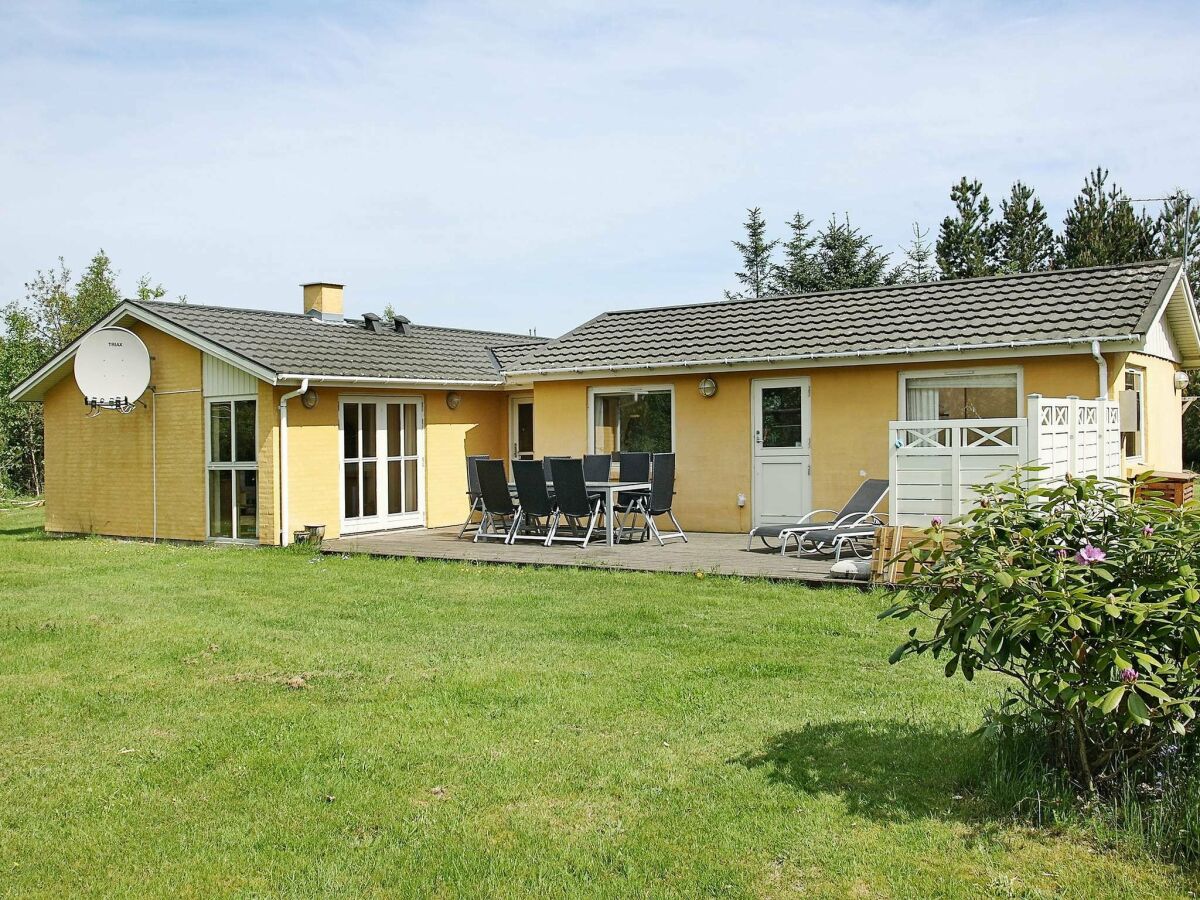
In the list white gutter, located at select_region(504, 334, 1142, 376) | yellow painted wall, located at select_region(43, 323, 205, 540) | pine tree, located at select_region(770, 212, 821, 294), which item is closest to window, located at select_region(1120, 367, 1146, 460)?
white gutter, located at select_region(504, 334, 1142, 376)

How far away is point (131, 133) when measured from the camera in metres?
18.0

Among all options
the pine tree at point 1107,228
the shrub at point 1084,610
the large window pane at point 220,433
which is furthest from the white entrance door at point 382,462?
the pine tree at point 1107,228

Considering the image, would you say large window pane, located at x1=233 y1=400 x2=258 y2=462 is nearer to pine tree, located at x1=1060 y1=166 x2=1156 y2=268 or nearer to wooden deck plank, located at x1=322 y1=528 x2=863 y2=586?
wooden deck plank, located at x1=322 y1=528 x2=863 y2=586

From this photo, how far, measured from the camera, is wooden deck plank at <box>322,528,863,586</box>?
1136cm

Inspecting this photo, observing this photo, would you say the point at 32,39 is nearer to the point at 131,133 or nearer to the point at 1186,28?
the point at 131,133

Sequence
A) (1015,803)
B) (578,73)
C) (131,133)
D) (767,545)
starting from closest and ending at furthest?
(1015,803)
(767,545)
(578,73)
(131,133)

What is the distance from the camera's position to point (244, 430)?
15.9 metres

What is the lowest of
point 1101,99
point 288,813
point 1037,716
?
point 288,813

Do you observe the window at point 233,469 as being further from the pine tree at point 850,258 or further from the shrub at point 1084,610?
the pine tree at point 850,258

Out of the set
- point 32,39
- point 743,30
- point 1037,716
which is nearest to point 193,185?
→ point 32,39

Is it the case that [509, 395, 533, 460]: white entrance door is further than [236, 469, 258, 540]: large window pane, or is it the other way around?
[509, 395, 533, 460]: white entrance door

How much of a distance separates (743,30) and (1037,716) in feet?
37.3

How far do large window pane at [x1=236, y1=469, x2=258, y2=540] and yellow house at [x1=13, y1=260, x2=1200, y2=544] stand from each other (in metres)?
0.03

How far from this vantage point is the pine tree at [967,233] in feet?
98.3
